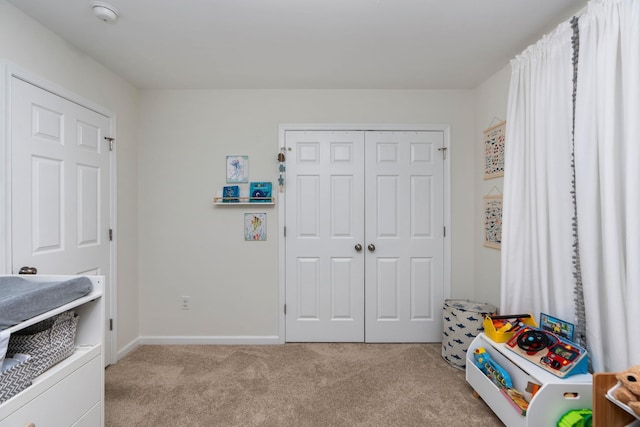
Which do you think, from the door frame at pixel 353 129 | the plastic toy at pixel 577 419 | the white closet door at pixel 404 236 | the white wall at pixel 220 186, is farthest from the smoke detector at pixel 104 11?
the plastic toy at pixel 577 419

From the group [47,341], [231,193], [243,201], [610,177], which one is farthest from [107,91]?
[610,177]

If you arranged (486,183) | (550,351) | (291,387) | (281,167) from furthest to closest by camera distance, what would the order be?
1. (281,167)
2. (486,183)
3. (291,387)
4. (550,351)

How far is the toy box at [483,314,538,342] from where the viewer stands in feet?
5.72

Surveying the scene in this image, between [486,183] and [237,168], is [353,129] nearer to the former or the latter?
[237,168]

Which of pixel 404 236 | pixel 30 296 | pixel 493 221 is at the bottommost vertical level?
pixel 30 296

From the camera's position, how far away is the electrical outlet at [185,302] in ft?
8.77

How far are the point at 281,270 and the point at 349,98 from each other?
5.85ft

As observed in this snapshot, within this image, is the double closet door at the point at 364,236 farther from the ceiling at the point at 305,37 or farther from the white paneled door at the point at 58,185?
the white paneled door at the point at 58,185

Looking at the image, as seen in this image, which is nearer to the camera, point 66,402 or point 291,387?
point 66,402

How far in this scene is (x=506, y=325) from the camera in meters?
1.77

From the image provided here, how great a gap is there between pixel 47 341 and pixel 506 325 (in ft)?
8.08

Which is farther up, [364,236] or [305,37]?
[305,37]

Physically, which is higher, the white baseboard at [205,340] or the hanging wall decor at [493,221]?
the hanging wall decor at [493,221]

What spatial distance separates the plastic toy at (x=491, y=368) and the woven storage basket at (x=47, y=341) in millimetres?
2307
